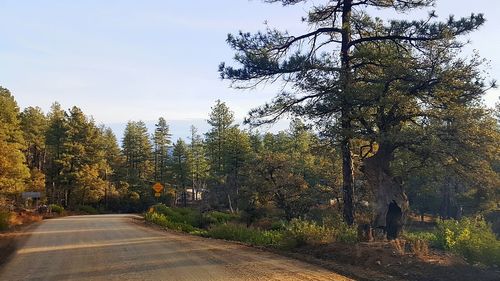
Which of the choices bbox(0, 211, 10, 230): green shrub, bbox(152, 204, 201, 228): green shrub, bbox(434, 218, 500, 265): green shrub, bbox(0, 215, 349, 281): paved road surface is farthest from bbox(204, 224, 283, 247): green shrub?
bbox(152, 204, 201, 228): green shrub

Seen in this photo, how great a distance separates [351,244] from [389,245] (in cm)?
99

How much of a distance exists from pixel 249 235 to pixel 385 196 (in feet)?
17.3

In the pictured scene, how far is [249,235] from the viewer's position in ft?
57.2

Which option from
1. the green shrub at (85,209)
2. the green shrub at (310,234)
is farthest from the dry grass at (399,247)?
the green shrub at (85,209)

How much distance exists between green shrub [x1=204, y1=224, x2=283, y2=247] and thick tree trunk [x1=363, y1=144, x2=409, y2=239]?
367 cm

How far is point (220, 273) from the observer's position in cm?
934

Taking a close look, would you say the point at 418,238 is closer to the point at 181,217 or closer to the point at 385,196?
the point at 385,196

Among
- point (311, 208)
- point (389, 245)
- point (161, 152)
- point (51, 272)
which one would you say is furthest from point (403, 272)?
point (161, 152)

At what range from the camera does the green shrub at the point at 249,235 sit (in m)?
15.0

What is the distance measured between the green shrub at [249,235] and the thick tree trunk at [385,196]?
367 centimetres

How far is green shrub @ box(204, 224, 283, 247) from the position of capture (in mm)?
14962

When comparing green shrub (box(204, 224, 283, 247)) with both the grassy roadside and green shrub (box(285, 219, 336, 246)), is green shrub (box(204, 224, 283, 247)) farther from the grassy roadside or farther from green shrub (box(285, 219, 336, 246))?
green shrub (box(285, 219, 336, 246))

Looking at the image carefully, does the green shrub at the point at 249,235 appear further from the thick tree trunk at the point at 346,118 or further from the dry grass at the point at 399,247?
the dry grass at the point at 399,247

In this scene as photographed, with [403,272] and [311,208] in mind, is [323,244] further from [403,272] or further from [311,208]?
[311,208]
